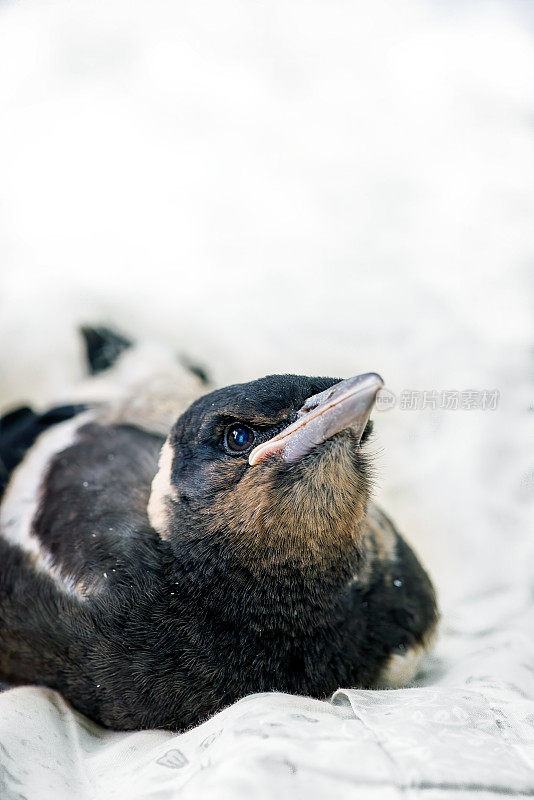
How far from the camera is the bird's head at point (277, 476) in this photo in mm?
980

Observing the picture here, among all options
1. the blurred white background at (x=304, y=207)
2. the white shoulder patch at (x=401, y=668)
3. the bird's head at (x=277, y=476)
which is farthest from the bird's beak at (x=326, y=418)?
the blurred white background at (x=304, y=207)

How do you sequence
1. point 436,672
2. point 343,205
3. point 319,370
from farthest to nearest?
point 343,205 < point 319,370 < point 436,672

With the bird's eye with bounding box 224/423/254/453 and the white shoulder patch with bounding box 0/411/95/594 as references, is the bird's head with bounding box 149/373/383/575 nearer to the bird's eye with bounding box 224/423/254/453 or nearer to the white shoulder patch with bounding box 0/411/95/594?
the bird's eye with bounding box 224/423/254/453

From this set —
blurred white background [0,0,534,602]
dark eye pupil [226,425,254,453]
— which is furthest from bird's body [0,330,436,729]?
blurred white background [0,0,534,602]

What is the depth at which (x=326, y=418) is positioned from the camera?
94 centimetres

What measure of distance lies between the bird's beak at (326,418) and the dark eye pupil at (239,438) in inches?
0.9

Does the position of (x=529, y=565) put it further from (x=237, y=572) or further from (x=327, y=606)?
(x=237, y=572)

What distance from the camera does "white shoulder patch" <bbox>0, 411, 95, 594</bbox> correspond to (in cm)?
125

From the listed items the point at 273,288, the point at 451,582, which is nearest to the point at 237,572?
the point at 451,582

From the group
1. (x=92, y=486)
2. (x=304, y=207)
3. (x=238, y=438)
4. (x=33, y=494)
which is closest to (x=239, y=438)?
(x=238, y=438)

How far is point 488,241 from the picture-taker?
68.6 inches

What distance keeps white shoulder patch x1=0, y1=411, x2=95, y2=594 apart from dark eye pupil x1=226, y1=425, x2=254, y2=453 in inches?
13.5

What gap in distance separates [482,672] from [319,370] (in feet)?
1.94

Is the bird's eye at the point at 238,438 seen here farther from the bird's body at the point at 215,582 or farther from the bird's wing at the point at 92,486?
the bird's wing at the point at 92,486
